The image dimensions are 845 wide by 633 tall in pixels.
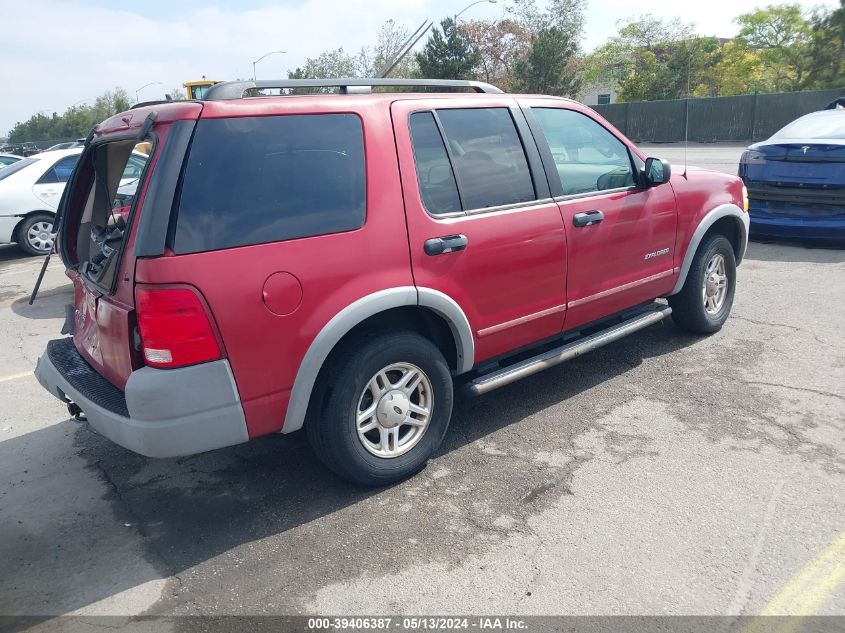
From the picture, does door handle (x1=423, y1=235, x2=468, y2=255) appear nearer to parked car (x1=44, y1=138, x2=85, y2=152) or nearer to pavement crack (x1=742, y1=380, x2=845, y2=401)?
pavement crack (x1=742, y1=380, x2=845, y2=401)

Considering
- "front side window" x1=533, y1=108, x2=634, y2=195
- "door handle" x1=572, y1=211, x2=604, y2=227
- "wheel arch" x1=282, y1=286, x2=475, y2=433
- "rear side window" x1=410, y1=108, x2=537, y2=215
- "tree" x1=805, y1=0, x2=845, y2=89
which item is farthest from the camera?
"tree" x1=805, y1=0, x2=845, y2=89

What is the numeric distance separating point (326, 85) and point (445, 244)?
3.28 feet

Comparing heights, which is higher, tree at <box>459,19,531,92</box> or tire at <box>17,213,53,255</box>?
tree at <box>459,19,531,92</box>

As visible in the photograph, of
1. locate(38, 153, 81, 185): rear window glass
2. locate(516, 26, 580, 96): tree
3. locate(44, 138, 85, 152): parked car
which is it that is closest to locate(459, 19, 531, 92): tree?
locate(516, 26, 580, 96): tree

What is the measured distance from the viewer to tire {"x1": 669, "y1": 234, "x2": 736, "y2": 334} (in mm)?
5184

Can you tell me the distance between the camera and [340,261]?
3098mm

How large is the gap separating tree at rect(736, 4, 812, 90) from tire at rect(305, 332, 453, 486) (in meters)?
53.2

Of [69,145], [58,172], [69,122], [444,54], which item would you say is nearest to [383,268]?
[58,172]

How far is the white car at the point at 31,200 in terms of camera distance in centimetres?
1062

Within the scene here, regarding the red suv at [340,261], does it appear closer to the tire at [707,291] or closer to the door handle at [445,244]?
the door handle at [445,244]

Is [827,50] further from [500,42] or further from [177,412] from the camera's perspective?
[177,412]

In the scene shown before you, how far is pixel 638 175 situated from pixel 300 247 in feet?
8.72

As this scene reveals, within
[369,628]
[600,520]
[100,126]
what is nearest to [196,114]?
[100,126]

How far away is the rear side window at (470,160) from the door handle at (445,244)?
159mm
